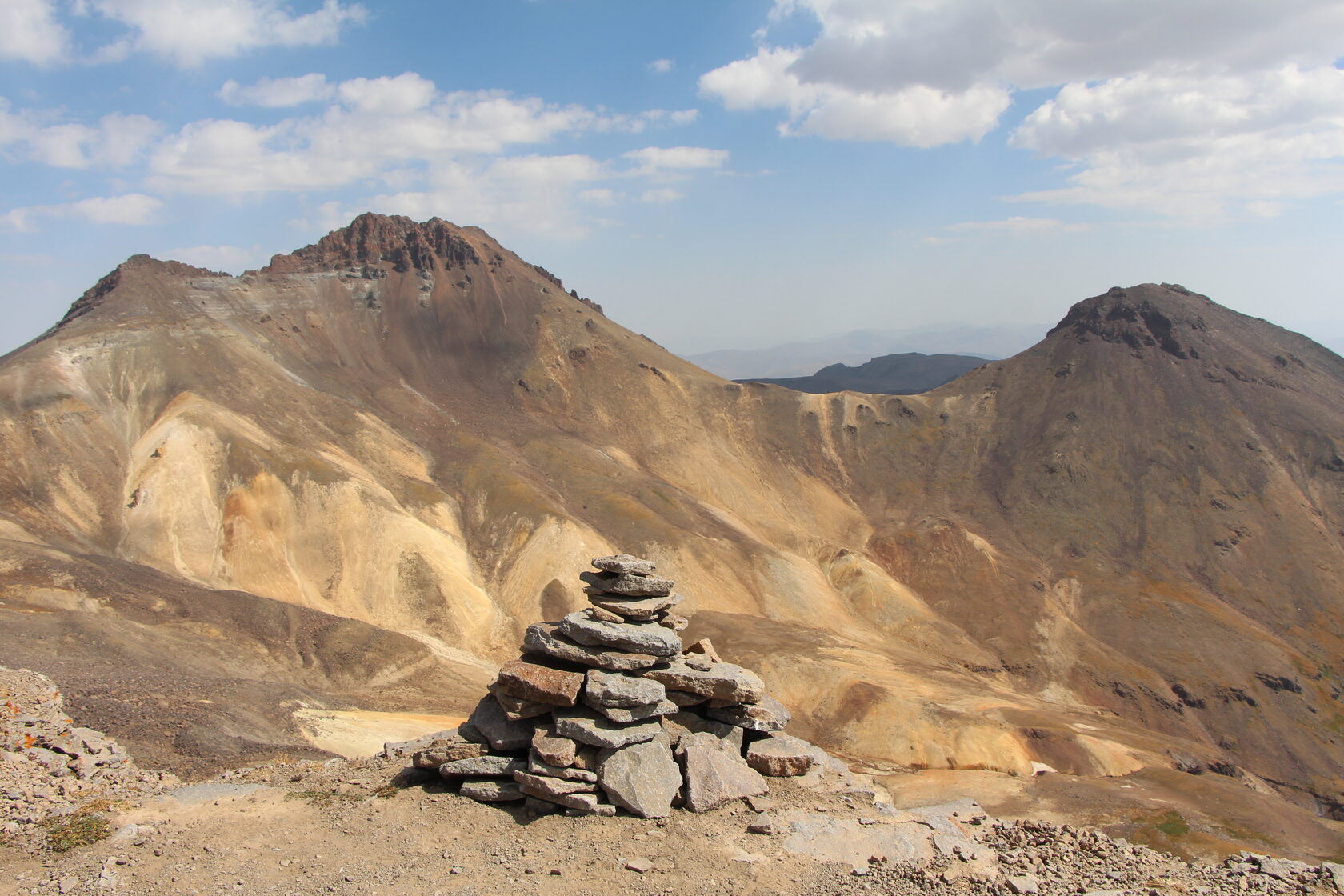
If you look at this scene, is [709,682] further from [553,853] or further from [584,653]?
[553,853]

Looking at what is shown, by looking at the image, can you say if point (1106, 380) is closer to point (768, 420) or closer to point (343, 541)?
point (768, 420)

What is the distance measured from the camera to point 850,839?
60.1 feet

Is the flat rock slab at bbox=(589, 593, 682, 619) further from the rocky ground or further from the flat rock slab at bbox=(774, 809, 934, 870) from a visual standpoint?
the flat rock slab at bbox=(774, 809, 934, 870)

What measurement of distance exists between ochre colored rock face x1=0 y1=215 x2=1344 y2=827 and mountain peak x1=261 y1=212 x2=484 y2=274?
2.49 feet

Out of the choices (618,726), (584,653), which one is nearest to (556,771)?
(618,726)

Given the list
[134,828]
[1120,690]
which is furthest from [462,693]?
[1120,690]

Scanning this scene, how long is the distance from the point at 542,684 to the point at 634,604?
11.9ft

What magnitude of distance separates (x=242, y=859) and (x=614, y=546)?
58581 mm

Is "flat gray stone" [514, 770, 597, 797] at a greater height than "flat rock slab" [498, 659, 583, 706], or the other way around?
"flat rock slab" [498, 659, 583, 706]

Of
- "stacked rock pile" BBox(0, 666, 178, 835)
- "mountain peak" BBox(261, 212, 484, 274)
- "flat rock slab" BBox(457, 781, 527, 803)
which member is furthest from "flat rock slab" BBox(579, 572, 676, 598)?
"mountain peak" BBox(261, 212, 484, 274)

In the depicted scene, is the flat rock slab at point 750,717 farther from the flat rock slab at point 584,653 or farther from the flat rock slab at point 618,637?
the flat rock slab at point 584,653

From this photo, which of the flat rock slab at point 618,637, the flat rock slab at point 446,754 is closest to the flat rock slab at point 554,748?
the flat rock slab at point 446,754

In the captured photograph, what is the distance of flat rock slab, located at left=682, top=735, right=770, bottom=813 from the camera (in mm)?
18922

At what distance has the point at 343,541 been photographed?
6600 cm
